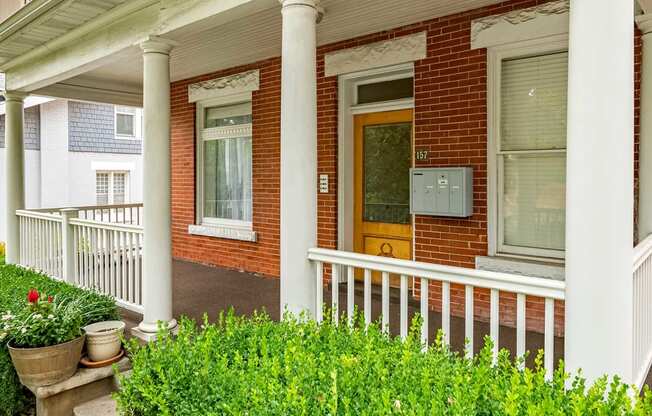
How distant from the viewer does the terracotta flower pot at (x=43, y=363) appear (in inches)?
140

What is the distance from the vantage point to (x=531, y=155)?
4566 mm

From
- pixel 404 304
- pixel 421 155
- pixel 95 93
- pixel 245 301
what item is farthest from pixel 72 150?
pixel 404 304

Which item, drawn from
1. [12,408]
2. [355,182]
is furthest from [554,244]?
[12,408]

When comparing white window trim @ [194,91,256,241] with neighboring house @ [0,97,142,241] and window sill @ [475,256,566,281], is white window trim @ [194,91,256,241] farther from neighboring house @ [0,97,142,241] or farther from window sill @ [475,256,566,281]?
neighboring house @ [0,97,142,241]

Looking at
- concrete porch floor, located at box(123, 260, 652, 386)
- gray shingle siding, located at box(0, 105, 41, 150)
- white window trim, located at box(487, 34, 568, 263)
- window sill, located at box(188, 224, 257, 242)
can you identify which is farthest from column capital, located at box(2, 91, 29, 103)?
white window trim, located at box(487, 34, 568, 263)

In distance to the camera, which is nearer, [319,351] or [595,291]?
[595,291]

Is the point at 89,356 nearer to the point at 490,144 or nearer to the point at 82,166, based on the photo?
the point at 490,144

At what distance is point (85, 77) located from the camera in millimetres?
7531

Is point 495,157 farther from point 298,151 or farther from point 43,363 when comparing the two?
point 43,363

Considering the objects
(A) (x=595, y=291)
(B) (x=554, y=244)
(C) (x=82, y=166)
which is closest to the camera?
(A) (x=595, y=291)

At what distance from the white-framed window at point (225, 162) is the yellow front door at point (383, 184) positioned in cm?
203

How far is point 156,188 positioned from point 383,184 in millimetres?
2594

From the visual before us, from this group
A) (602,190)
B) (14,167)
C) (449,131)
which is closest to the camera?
(602,190)

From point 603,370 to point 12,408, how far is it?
173 inches
